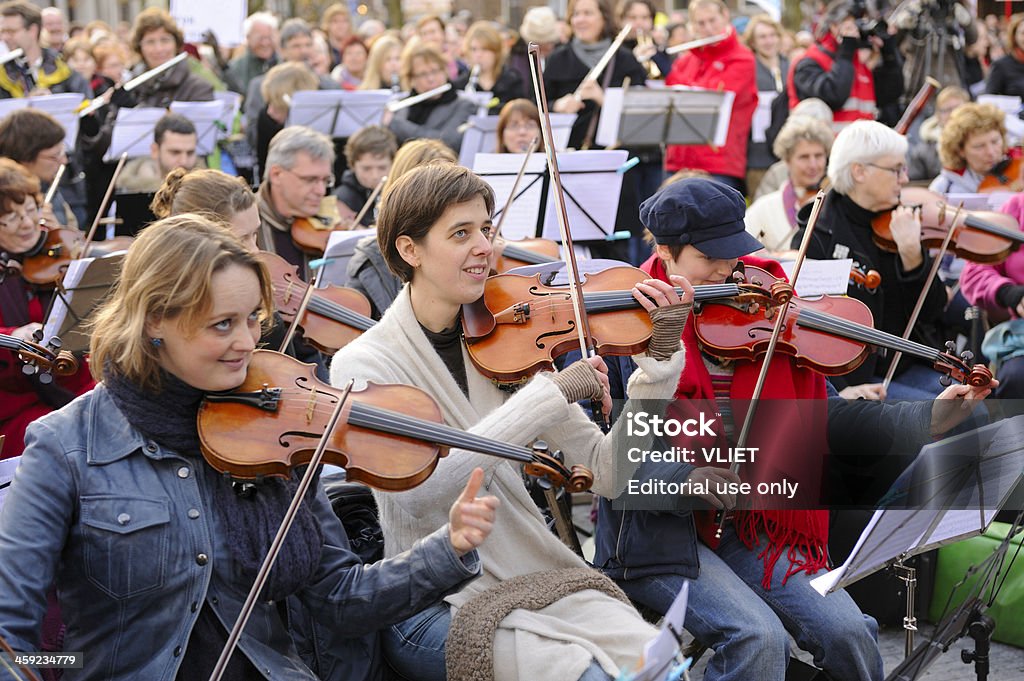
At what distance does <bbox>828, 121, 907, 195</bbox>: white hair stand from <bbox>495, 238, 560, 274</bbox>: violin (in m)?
1.06

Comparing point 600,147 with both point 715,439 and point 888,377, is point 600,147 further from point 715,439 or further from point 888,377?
point 715,439

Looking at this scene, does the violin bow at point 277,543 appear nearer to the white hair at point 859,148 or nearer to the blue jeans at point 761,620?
the blue jeans at point 761,620

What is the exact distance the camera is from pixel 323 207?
5203 mm

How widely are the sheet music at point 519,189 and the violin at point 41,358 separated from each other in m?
1.84

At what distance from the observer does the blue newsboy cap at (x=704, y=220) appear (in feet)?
9.98

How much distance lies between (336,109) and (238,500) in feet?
18.8

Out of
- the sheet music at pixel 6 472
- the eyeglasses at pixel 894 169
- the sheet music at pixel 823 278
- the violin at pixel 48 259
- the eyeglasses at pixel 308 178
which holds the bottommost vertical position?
the violin at pixel 48 259

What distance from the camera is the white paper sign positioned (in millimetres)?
8820

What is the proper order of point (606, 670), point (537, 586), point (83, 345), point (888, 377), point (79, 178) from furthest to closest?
point (79, 178)
point (888, 377)
point (83, 345)
point (537, 586)
point (606, 670)

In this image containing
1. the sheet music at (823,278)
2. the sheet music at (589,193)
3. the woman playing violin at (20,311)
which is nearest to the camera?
Result: the sheet music at (823,278)

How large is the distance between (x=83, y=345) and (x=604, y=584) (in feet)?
6.85

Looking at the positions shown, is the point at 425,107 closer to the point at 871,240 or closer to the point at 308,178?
the point at 308,178

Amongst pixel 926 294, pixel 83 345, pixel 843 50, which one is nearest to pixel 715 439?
pixel 926 294

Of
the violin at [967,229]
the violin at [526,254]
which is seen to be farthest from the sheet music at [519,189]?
the violin at [967,229]
